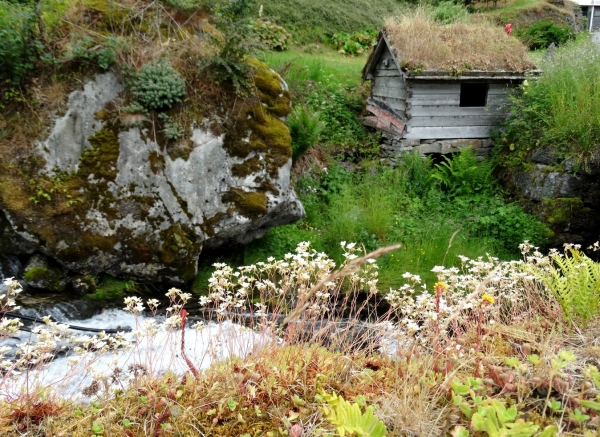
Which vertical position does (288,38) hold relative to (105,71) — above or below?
above

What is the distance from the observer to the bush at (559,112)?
354 inches

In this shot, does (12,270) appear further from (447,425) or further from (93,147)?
(447,425)

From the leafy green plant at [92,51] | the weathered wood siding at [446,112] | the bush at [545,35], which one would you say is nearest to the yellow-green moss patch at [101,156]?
the leafy green plant at [92,51]

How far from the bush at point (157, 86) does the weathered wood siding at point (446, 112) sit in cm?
599

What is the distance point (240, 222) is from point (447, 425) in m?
5.13

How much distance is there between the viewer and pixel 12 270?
20.8ft

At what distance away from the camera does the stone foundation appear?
1117 cm

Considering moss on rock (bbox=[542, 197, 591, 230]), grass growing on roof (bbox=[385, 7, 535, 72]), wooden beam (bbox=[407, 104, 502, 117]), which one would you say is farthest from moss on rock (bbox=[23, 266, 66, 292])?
moss on rock (bbox=[542, 197, 591, 230])

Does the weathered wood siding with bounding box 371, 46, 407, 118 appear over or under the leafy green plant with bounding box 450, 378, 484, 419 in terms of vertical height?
over

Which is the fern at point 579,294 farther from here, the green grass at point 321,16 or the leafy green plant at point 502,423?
the green grass at point 321,16

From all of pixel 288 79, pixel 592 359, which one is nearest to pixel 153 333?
pixel 592 359

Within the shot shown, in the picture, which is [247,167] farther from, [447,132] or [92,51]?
[447,132]

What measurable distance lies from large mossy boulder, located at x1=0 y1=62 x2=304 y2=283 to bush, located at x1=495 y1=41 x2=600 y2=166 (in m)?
5.77

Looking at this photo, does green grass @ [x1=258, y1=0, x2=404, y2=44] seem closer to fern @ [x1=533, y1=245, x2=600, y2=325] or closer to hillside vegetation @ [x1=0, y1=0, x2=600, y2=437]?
hillside vegetation @ [x1=0, y1=0, x2=600, y2=437]
